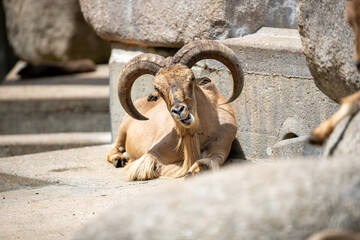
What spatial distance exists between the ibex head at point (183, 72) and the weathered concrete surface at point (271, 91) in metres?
0.35

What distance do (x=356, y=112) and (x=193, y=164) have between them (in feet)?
9.96

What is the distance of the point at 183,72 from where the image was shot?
626 cm

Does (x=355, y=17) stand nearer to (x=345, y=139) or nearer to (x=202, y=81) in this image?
(x=345, y=139)

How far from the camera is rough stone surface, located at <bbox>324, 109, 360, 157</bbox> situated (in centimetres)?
339

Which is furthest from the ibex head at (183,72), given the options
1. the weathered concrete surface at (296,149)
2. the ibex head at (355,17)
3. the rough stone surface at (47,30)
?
the rough stone surface at (47,30)

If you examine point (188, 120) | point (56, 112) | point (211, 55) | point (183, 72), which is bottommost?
point (56, 112)

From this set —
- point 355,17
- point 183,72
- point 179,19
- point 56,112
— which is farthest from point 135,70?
point 56,112

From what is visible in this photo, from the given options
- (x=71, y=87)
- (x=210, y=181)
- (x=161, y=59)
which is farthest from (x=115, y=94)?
(x=210, y=181)

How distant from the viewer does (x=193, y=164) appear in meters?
6.48

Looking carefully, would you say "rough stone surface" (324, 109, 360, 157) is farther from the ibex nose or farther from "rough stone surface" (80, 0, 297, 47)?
"rough stone surface" (80, 0, 297, 47)

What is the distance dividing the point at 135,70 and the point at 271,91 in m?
1.15

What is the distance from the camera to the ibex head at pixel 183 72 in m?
6.13

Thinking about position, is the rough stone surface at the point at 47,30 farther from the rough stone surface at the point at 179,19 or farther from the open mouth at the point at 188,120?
the open mouth at the point at 188,120

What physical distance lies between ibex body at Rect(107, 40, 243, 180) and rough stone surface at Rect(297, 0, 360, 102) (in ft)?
5.24
